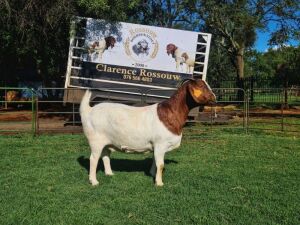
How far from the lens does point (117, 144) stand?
23.6 feet

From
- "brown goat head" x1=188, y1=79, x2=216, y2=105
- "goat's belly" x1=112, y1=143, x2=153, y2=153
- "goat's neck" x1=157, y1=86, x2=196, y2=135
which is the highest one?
"brown goat head" x1=188, y1=79, x2=216, y2=105

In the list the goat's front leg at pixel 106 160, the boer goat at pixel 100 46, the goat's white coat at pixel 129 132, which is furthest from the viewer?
the boer goat at pixel 100 46

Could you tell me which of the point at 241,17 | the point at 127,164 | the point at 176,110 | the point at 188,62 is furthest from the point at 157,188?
the point at 241,17

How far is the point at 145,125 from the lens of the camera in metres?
7.05

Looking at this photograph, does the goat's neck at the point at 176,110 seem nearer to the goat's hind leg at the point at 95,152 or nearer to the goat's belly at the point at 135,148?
the goat's belly at the point at 135,148

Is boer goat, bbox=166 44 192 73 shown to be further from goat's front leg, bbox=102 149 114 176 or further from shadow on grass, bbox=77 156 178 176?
goat's front leg, bbox=102 149 114 176

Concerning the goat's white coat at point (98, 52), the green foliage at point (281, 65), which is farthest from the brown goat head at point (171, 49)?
the green foliage at point (281, 65)

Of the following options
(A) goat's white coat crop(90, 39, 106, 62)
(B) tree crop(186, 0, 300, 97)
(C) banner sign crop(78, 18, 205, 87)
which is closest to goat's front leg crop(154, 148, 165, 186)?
(C) banner sign crop(78, 18, 205, 87)

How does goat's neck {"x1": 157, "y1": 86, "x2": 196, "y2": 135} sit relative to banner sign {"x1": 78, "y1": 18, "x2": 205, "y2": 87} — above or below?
below

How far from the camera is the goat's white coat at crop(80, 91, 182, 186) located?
702cm

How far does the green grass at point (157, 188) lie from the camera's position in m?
5.54

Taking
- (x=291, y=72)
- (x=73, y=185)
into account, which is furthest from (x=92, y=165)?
(x=291, y=72)

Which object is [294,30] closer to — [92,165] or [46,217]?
[92,165]

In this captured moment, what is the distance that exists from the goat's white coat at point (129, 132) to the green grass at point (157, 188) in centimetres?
55
